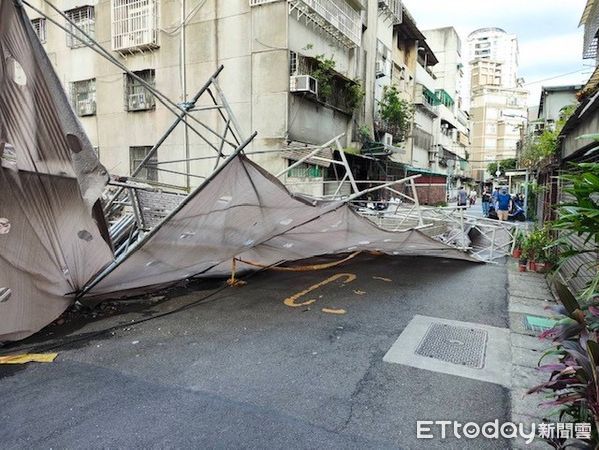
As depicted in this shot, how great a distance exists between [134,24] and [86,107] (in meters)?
4.35

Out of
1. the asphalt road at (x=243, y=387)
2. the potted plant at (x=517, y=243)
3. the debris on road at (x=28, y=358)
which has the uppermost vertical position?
the potted plant at (x=517, y=243)

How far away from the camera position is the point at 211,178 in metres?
4.20

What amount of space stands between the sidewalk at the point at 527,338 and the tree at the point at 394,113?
13.8 metres

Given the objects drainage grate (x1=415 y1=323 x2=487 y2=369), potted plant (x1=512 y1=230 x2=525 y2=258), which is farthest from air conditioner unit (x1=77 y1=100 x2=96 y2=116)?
drainage grate (x1=415 y1=323 x2=487 y2=369)

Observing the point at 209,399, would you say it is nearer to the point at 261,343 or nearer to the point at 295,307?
the point at 261,343

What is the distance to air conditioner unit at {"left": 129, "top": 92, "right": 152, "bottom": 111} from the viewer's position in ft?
53.5

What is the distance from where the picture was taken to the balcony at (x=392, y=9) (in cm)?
2064

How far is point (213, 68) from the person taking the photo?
15070mm

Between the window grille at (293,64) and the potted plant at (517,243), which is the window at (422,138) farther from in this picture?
the potted plant at (517,243)

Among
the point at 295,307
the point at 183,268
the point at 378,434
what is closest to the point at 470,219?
the point at 295,307

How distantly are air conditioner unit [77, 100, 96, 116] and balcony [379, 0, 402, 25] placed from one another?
14155 millimetres

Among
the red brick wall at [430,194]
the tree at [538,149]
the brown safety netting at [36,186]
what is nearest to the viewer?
the brown safety netting at [36,186]

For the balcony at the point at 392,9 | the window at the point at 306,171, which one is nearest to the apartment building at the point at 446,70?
the balcony at the point at 392,9

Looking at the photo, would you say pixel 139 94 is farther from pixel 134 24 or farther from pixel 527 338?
pixel 527 338
